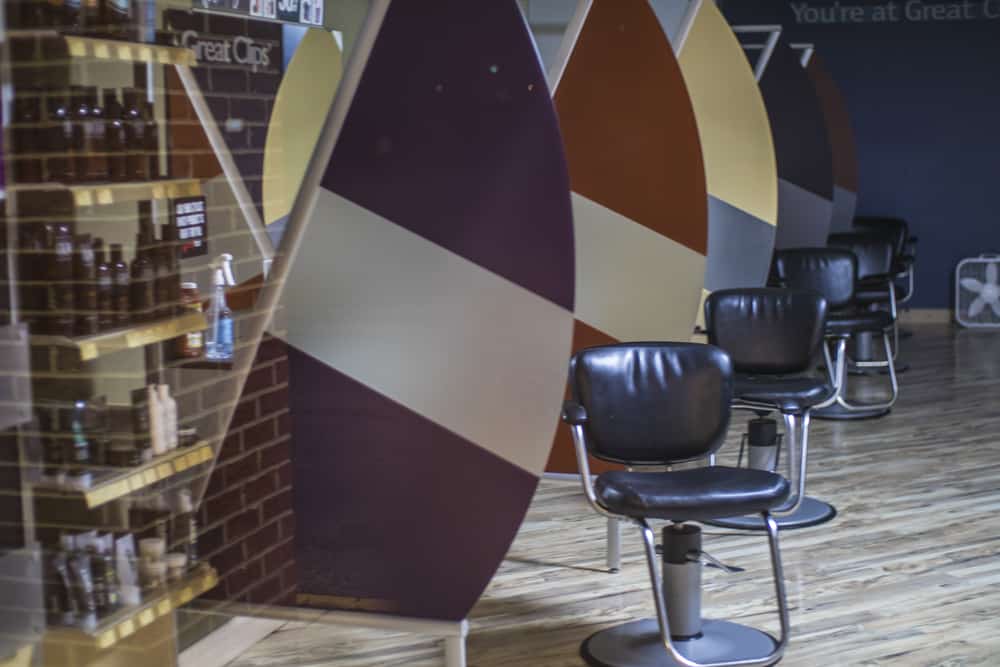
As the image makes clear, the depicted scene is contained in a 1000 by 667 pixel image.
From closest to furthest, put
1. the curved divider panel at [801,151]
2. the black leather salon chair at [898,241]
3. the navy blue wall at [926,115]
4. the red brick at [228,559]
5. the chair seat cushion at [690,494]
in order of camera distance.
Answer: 1. the red brick at [228,559]
2. the chair seat cushion at [690,494]
3. the curved divider panel at [801,151]
4. the black leather salon chair at [898,241]
5. the navy blue wall at [926,115]

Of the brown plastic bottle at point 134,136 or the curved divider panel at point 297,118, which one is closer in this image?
the brown plastic bottle at point 134,136

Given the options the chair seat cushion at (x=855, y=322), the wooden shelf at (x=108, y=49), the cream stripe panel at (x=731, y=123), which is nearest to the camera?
the wooden shelf at (x=108, y=49)

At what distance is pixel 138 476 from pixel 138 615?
32 cm

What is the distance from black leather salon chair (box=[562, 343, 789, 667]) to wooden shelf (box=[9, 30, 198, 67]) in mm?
1416

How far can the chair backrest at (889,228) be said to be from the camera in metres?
8.52

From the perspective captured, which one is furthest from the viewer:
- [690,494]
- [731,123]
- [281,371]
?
[731,123]

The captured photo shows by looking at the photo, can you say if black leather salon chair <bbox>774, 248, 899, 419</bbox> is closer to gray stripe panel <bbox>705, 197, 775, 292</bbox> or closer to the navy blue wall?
gray stripe panel <bbox>705, 197, 775, 292</bbox>

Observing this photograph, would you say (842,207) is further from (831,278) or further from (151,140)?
(151,140)

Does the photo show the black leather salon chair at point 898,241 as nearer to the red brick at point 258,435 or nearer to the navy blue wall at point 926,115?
the navy blue wall at point 926,115

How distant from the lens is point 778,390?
4473 millimetres

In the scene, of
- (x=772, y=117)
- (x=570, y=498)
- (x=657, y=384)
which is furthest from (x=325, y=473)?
(x=772, y=117)

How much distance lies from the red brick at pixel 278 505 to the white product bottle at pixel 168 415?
0.40 m

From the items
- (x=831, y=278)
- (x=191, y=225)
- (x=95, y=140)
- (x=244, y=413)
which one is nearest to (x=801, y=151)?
(x=831, y=278)

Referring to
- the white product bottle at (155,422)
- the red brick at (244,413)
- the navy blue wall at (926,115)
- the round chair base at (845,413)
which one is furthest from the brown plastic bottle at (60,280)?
the navy blue wall at (926,115)
